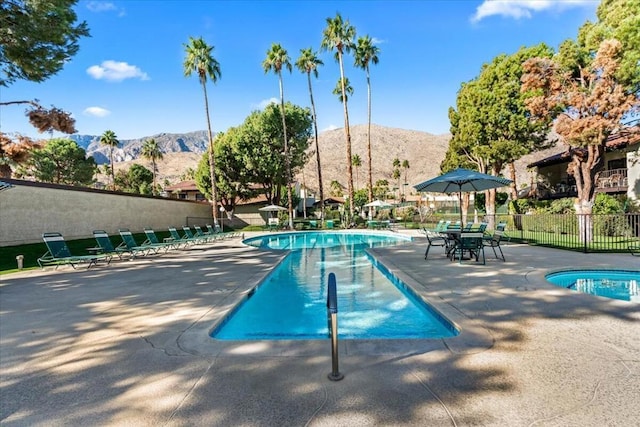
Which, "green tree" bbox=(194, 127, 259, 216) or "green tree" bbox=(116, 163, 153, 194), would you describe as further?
"green tree" bbox=(116, 163, 153, 194)

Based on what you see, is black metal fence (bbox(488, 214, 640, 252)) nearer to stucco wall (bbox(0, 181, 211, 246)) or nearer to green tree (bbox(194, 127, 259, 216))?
stucco wall (bbox(0, 181, 211, 246))

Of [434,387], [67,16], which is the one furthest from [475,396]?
[67,16]

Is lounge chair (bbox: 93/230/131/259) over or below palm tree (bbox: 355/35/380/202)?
below

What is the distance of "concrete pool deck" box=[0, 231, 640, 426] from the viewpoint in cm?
241

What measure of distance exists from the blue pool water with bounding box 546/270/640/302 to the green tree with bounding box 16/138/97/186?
4583 centimetres

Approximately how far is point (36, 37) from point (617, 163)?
3076 centimetres

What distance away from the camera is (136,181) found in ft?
175

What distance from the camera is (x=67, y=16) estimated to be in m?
8.81

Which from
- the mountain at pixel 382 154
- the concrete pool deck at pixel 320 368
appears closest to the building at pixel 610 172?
the concrete pool deck at pixel 320 368

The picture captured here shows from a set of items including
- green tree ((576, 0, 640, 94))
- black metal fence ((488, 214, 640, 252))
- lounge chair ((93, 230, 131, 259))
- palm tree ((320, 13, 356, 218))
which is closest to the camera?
lounge chair ((93, 230, 131, 259))

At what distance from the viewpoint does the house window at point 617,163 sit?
71.5 ft

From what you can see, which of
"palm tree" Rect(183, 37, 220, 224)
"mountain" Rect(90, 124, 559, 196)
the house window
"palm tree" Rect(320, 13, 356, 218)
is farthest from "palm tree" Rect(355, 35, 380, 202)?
"mountain" Rect(90, 124, 559, 196)

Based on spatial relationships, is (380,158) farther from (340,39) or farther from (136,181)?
(340,39)

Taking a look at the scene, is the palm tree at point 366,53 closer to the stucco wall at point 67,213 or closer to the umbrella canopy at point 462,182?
the umbrella canopy at point 462,182
